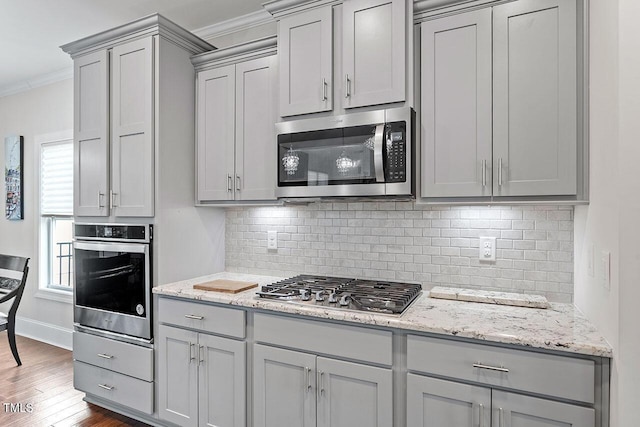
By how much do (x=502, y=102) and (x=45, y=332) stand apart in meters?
4.82

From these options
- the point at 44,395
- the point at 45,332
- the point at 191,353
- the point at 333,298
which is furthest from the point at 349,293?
the point at 45,332

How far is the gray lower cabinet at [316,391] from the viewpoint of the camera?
1736 mm

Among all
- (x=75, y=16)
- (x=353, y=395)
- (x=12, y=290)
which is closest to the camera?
(x=353, y=395)

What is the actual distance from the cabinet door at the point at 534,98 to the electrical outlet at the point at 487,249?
41 cm

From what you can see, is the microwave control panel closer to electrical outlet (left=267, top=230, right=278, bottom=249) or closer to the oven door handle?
electrical outlet (left=267, top=230, right=278, bottom=249)

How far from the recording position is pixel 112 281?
261cm

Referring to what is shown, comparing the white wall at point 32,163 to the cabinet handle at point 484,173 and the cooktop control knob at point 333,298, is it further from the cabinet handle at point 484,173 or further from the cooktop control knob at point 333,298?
the cabinet handle at point 484,173

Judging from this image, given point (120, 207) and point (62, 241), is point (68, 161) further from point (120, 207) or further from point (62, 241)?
point (120, 207)

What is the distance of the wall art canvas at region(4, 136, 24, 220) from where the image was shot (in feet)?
14.3

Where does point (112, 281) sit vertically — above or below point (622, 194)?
below

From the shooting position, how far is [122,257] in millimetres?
2564

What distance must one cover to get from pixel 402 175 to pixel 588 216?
833 mm

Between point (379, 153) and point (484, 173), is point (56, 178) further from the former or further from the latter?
point (484, 173)

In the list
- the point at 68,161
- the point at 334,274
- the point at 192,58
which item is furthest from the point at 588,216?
the point at 68,161
